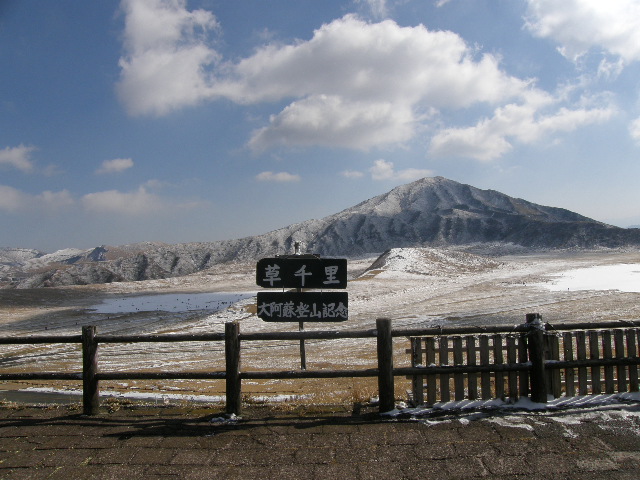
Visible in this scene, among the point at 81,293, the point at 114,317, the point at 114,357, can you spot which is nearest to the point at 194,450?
the point at 114,357

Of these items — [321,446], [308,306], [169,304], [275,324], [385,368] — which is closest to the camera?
[321,446]

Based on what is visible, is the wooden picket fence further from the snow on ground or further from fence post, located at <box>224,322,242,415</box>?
the snow on ground

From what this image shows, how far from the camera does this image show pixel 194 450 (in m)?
5.65

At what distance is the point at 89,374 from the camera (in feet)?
23.4

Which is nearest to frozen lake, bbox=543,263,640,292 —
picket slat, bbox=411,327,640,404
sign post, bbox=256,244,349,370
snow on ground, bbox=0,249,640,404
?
snow on ground, bbox=0,249,640,404

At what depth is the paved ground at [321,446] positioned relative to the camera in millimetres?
5031

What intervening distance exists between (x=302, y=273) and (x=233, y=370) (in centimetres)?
205

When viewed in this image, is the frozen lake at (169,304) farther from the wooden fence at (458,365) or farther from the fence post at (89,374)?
the wooden fence at (458,365)

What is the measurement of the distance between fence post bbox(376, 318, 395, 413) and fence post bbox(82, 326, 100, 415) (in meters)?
4.75

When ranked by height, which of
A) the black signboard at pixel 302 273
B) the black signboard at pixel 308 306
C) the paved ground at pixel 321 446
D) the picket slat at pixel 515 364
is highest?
the black signboard at pixel 302 273

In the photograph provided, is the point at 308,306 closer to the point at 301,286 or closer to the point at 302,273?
the point at 301,286

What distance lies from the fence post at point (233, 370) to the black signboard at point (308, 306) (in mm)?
A: 902

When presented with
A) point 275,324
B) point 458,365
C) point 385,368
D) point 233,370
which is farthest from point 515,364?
point 275,324

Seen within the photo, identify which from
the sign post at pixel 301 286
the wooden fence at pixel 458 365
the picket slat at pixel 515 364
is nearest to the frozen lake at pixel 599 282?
the picket slat at pixel 515 364
